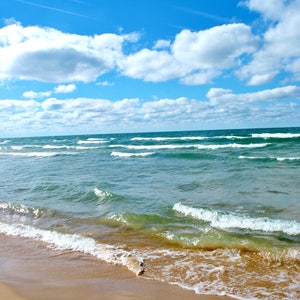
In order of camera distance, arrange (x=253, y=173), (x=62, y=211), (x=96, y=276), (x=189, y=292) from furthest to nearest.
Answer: (x=253, y=173) → (x=62, y=211) → (x=96, y=276) → (x=189, y=292)

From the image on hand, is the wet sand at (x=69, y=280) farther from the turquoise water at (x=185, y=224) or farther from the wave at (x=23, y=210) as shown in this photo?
the wave at (x=23, y=210)

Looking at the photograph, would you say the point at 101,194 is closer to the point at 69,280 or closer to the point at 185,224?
the point at 185,224

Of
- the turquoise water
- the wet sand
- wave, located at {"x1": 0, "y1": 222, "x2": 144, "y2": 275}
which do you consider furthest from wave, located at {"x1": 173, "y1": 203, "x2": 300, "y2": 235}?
the wet sand

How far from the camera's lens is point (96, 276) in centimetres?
559

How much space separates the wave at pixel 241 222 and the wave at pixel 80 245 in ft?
9.43

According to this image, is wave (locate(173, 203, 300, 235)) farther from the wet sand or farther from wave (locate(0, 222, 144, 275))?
the wet sand

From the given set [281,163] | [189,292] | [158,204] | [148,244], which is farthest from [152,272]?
[281,163]

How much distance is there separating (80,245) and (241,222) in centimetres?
412

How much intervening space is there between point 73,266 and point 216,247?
2.96 meters

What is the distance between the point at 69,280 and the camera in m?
5.41

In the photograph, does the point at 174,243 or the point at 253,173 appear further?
the point at 253,173

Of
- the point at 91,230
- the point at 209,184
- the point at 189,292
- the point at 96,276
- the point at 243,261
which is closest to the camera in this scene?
the point at 189,292

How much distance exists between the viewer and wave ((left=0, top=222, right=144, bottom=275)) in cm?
614

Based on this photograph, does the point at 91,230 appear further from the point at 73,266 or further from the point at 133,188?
the point at 133,188
